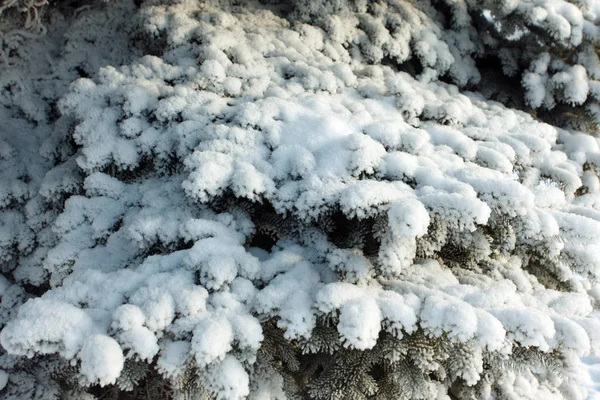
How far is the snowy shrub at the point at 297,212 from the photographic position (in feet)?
4.65

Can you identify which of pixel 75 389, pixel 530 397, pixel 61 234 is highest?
pixel 61 234

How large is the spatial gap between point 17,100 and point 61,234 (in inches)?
41.7

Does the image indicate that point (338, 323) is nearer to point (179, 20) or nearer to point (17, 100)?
point (179, 20)

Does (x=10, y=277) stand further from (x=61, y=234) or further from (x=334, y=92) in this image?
(x=334, y=92)

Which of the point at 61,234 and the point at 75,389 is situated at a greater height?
the point at 61,234

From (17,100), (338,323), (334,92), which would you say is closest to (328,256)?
(338,323)

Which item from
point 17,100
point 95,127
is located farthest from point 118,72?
point 17,100

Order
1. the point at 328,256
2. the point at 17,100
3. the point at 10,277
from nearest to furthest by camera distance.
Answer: the point at 328,256
the point at 10,277
the point at 17,100

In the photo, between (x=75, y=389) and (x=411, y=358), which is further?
(x=75, y=389)

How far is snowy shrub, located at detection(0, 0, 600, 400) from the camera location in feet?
4.65

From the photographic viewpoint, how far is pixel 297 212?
172 cm

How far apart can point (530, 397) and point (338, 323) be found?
1452mm

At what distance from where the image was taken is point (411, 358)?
5.09 feet

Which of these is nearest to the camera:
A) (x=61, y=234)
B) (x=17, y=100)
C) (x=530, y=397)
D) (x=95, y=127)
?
(x=61, y=234)
